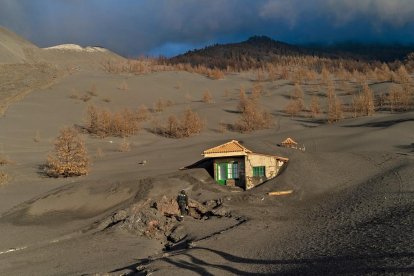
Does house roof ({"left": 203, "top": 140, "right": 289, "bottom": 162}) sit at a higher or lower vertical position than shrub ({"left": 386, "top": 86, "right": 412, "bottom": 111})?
lower

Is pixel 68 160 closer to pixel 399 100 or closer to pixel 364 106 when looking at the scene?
pixel 364 106

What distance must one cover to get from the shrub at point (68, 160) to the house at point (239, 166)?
9229 mm

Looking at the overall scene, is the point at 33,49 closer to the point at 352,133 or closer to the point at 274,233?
the point at 352,133

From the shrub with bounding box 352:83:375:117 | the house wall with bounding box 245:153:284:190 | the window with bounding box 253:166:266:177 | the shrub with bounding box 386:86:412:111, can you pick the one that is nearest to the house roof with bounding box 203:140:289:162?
the house wall with bounding box 245:153:284:190

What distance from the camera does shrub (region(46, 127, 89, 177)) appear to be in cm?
3534

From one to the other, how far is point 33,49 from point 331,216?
115839 millimetres

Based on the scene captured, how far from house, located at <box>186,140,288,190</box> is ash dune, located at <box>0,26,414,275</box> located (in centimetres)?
83

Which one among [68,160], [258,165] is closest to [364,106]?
[258,165]

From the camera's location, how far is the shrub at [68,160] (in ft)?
116

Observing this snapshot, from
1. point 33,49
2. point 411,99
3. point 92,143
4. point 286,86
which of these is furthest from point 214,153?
point 33,49

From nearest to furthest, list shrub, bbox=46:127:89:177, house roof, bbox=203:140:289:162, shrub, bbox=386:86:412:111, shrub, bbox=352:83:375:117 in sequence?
house roof, bbox=203:140:289:162
shrub, bbox=46:127:89:177
shrub, bbox=352:83:375:117
shrub, bbox=386:86:412:111

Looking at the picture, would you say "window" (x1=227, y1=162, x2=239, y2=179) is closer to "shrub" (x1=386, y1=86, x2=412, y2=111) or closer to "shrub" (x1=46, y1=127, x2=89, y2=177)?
"shrub" (x1=46, y1=127, x2=89, y2=177)

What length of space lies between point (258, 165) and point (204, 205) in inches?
247

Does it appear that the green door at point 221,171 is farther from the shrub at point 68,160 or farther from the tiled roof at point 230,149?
the shrub at point 68,160
